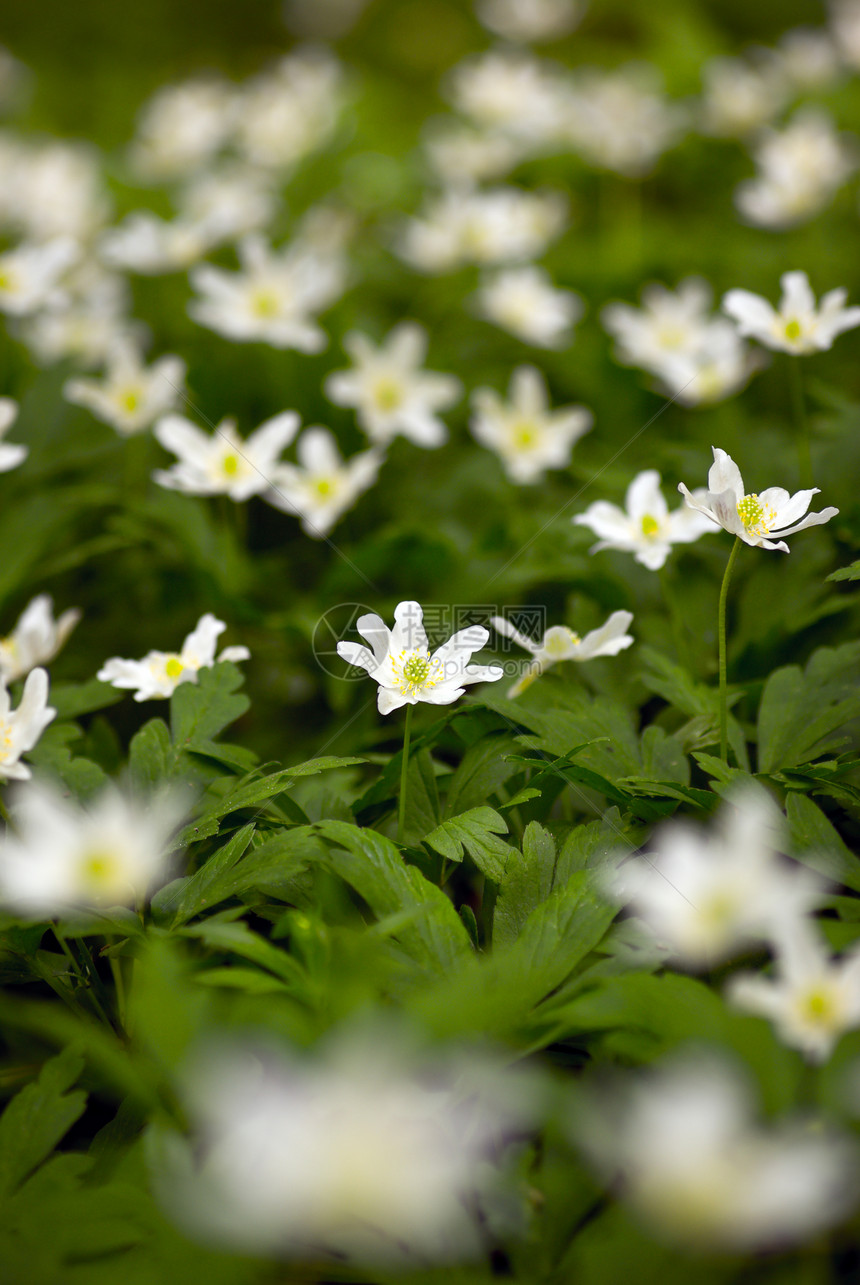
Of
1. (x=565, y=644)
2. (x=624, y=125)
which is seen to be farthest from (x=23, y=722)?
(x=624, y=125)

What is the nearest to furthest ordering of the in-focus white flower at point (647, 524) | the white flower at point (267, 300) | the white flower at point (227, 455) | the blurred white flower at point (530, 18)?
the in-focus white flower at point (647, 524) < the white flower at point (227, 455) < the white flower at point (267, 300) < the blurred white flower at point (530, 18)

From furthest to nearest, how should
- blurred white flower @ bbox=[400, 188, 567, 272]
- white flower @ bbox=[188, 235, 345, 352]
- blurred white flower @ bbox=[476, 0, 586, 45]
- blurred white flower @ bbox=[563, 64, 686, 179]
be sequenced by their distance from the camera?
blurred white flower @ bbox=[476, 0, 586, 45], blurred white flower @ bbox=[563, 64, 686, 179], blurred white flower @ bbox=[400, 188, 567, 272], white flower @ bbox=[188, 235, 345, 352]

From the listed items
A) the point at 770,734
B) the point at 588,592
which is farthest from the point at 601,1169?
the point at 588,592

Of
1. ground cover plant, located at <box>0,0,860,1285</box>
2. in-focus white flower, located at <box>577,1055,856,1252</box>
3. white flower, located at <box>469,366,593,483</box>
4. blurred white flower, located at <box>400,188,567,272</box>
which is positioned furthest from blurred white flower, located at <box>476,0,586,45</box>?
in-focus white flower, located at <box>577,1055,856,1252</box>

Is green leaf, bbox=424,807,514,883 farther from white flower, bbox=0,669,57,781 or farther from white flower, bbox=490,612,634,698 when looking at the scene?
white flower, bbox=0,669,57,781

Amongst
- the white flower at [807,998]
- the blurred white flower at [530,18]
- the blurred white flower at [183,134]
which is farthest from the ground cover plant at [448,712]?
the blurred white flower at [530,18]

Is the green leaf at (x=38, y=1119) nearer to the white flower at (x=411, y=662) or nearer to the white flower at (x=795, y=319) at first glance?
the white flower at (x=411, y=662)
